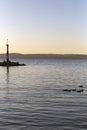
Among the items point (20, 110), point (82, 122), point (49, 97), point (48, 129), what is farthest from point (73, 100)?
point (48, 129)

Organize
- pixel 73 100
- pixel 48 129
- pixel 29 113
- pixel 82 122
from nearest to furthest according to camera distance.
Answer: pixel 48 129 → pixel 82 122 → pixel 29 113 → pixel 73 100

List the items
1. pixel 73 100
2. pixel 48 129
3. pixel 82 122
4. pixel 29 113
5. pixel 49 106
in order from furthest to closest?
pixel 73 100 < pixel 49 106 < pixel 29 113 < pixel 82 122 < pixel 48 129

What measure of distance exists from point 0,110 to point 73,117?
572 centimetres

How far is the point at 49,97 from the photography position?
3312 cm

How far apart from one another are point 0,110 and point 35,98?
7.11 metres

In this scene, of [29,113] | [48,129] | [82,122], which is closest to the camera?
[48,129]

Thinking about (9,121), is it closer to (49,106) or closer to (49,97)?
(49,106)

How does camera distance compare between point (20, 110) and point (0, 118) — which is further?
point (20, 110)

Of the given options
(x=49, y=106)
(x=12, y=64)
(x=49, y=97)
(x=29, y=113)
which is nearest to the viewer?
(x=29, y=113)

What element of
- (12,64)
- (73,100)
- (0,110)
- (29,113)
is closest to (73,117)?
(29,113)

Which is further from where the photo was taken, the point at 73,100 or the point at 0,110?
the point at 73,100

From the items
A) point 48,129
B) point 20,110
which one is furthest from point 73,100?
point 48,129

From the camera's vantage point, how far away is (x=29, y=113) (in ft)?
80.2

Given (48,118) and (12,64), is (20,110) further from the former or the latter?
(12,64)
